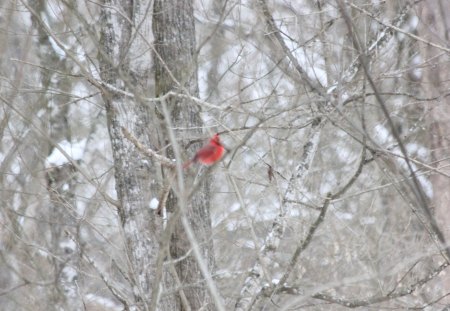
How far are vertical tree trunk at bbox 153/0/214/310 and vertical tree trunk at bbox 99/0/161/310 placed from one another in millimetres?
456

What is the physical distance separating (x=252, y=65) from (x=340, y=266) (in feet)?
10.8

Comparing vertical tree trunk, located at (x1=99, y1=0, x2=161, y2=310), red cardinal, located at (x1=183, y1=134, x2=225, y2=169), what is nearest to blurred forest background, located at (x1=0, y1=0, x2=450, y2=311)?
vertical tree trunk, located at (x1=99, y1=0, x2=161, y2=310)

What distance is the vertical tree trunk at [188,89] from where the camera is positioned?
6023 millimetres

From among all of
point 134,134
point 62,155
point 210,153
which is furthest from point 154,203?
point 62,155

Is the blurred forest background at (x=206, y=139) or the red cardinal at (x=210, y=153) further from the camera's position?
the blurred forest background at (x=206, y=139)

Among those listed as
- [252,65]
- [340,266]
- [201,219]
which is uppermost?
[252,65]

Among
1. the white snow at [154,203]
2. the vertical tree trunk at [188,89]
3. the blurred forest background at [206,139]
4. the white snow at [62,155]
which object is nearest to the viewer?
the blurred forest background at [206,139]

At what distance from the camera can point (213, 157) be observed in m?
4.21

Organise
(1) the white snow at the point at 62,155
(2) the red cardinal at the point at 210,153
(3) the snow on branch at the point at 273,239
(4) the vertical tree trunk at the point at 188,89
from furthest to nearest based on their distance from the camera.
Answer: (1) the white snow at the point at 62,155 → (4) the vertical tree trunk at the point at 188,89 → (3) the snow on branch at the point at 273,239 → (2) the red cardinal at the point at 210,153

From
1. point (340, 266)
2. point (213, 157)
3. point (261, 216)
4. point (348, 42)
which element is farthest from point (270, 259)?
point (340, 266)

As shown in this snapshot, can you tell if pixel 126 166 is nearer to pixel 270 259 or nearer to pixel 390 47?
pixel 270 259

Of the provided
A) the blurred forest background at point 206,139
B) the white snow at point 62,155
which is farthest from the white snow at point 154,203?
the white snow at point 62,155

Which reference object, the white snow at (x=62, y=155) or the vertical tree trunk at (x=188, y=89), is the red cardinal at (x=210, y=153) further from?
the white snow at (x=62, y=155)

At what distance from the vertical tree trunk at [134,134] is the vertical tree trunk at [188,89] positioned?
1.49ft
